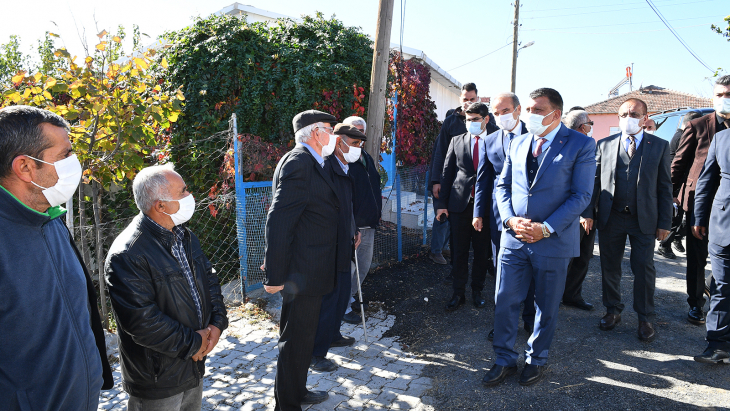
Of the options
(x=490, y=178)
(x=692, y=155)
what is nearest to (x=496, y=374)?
(x=490, y=178)

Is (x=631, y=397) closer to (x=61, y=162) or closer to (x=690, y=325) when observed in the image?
(x=690, y=325)

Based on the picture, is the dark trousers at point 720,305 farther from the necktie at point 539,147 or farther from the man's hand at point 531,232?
the necktie at point 539,147

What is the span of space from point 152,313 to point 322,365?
1963 millimetres

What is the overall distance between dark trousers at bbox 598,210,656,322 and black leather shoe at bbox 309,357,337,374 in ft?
9.09

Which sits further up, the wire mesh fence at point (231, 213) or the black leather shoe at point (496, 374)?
the wire mesh fence at point (231, 213)

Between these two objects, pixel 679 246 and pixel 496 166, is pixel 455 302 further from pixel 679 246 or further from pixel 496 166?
pixel 679 246

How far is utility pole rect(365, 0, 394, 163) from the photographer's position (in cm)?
598

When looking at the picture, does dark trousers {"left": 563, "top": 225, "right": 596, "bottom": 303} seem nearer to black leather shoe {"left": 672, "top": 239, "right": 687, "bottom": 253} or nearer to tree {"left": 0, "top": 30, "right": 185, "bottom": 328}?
black leather shoe {"left": 672, "top": 239, "right": 687, "bottom": 253}

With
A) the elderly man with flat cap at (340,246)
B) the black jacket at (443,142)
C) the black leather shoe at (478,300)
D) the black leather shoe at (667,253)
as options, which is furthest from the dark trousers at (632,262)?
the black leather shoe at (667,253)

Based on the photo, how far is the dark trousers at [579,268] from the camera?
507cm

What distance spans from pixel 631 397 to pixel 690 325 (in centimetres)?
187

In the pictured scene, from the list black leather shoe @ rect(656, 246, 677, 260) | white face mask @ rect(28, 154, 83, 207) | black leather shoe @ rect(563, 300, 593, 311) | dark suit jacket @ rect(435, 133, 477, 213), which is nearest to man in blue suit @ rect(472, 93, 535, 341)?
dark suit jacket @ rect(435, 133, 477, 213)

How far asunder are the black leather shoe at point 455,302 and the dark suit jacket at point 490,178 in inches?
37.9

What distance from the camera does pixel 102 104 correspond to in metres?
3.75
